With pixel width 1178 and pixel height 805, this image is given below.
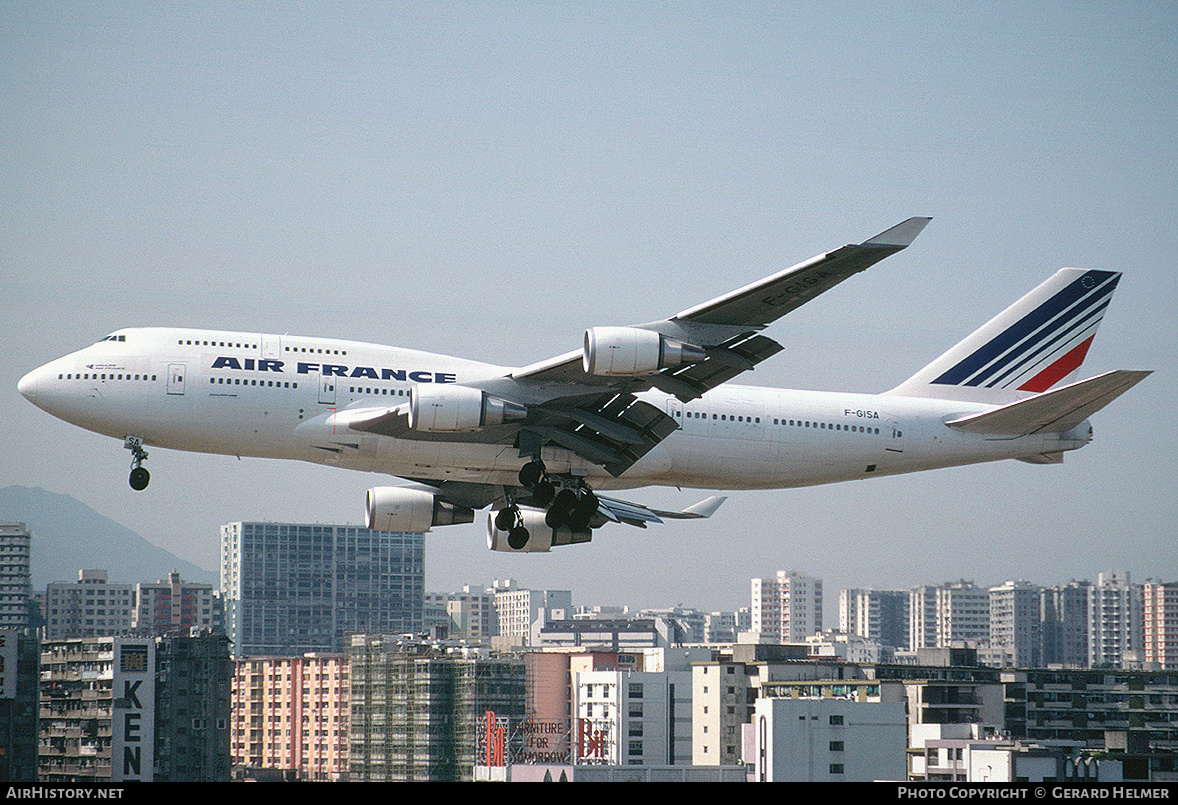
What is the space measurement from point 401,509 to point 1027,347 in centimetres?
1988

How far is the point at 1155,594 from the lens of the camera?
181m

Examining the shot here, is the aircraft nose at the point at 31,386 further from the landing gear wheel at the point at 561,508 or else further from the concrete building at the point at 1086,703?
the concrete building at the point at 1086,703

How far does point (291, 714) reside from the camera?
325ft

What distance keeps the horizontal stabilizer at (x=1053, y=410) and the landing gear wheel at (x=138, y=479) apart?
869 inches

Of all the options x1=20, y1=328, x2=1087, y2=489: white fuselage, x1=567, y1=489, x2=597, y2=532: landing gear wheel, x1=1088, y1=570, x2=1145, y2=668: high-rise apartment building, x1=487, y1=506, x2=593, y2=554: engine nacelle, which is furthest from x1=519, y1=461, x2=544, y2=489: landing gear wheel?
x1=1088, y1=570, x2=1145, y2=668: high-rise apartment building

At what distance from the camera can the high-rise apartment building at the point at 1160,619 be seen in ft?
561

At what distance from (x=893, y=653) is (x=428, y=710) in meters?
130

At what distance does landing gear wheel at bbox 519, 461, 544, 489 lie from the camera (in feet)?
116

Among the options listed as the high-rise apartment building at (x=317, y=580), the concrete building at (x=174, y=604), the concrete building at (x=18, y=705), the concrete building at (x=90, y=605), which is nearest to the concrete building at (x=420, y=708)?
the concrete building at (x=18, y=705)

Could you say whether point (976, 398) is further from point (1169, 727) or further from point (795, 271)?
point (1169, 727)

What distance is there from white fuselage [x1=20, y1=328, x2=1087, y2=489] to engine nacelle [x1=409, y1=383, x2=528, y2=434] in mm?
1398

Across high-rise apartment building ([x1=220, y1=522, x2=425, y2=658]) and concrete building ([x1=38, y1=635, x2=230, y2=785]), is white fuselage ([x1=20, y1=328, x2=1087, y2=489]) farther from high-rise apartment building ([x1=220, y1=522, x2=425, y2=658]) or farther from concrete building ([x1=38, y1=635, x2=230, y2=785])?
high-rise apartment building ([x1=220, y1=522, x2=425, y2=658])

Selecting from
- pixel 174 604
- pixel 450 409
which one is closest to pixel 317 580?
pixel 174 604
